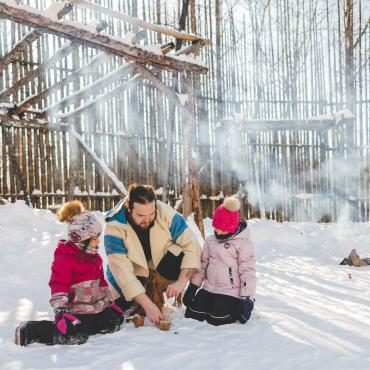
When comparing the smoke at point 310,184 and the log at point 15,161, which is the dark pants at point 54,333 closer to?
the log at point 15,161

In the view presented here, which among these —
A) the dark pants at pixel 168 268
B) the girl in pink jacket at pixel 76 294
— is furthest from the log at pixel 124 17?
the dark pants at pixel 168 268

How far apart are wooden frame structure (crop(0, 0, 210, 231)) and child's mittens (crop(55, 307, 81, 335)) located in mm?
3071

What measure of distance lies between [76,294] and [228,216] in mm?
1237

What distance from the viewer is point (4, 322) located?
330cm

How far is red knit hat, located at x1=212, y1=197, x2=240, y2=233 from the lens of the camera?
3.47 metres

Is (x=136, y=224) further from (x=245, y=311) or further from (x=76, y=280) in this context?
(x=245, y=311)

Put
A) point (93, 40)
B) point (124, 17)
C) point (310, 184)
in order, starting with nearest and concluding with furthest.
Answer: point (124, 17) → point (93, 40) → point (310, 184)

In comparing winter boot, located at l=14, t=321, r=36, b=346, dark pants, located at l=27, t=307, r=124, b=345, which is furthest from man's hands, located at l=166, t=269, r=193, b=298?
winter boot, located at l=14, t=321, r=36, b=346

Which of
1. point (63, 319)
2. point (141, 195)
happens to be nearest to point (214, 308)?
point (141, 195)

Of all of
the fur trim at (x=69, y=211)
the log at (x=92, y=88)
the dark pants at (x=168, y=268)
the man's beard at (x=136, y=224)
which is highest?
the log at (x=92, y=88)

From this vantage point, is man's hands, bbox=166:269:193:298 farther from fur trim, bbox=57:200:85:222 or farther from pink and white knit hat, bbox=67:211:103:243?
fur trim, bbox=57:200:85:222

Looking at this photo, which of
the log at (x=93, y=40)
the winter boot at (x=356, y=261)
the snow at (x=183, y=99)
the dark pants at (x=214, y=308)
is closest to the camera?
the dark pants at (x=214, y=308)

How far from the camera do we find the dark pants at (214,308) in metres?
3.35

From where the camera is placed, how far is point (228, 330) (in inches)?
125
